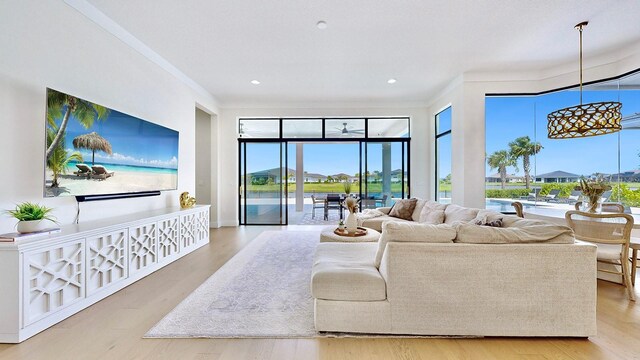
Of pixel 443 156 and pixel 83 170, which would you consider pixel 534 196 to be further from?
pixel 83 170

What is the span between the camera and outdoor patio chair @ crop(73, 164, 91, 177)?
2.70 meters

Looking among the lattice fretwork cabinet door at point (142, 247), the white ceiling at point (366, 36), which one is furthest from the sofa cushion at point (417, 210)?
the lattice fretwork cabinet door at point (142, 247)

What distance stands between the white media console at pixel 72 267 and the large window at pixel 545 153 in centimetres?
560

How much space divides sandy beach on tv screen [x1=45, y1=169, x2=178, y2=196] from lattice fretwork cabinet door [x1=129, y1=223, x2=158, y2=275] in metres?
0.56

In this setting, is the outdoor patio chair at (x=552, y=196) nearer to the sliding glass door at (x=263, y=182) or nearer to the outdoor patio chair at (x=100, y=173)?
the sliding glass door at (x=263, y=182)

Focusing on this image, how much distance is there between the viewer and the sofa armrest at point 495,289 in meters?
1.94

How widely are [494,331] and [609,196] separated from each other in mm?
3967

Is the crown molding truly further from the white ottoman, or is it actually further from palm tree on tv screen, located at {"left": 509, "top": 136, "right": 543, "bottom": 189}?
palm tree on tv screen, located at {"left": 509, "top": 136, "right": 543, "bottom": 189}

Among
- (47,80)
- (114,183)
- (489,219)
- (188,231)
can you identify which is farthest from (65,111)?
(489,219)

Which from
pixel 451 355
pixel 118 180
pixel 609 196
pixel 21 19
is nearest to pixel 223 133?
pixel 118 180

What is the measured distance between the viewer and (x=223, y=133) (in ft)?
21.8

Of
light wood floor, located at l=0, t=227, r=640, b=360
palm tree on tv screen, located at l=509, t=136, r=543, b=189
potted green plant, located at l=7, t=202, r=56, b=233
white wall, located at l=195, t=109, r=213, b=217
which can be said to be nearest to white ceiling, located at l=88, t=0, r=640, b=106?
palm tree on tv screen, located at l=509, t=136, r=543, b=189

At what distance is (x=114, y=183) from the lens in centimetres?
315

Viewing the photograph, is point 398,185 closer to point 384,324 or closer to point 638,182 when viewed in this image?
point 638,182
